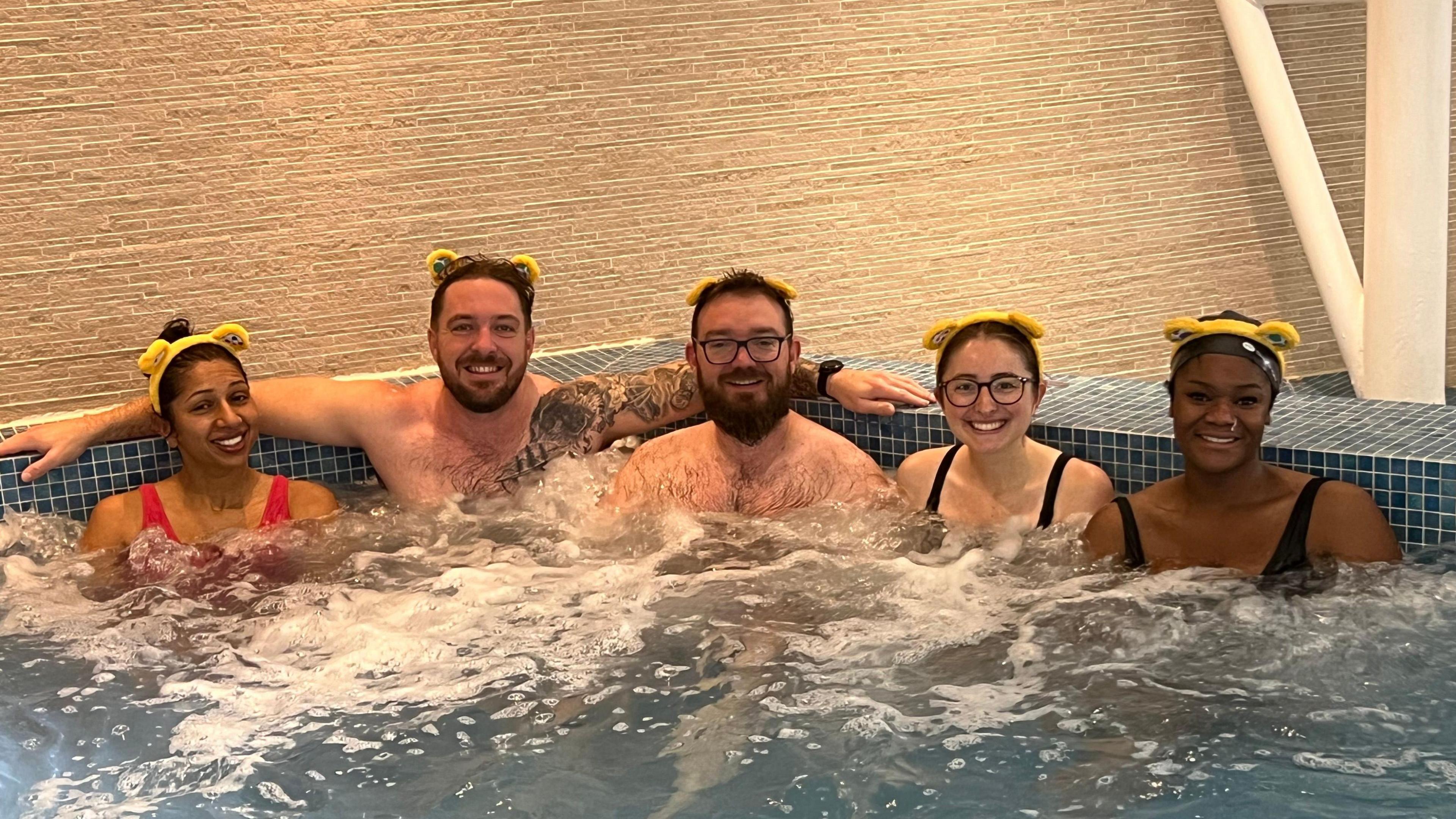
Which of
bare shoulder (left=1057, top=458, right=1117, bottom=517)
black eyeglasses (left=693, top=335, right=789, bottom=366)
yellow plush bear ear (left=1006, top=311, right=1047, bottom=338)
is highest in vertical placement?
yellow plush bear ear (left=1006, top=311, right=1047, bottom=338)

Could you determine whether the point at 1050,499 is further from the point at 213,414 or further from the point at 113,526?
the point at 113,526

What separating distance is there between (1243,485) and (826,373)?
1.42m

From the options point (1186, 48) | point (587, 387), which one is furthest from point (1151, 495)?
point (1186, 48)

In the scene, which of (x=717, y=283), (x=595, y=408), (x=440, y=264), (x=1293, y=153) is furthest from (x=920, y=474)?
(x=1293, y=153)

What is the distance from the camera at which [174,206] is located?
4852mm

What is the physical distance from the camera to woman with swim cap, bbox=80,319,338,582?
149 inches

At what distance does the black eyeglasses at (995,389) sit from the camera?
337cm

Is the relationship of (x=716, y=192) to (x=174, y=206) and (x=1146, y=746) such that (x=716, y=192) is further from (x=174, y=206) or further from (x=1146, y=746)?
(x=1146, y=746)

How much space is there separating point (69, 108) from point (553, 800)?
3251mm

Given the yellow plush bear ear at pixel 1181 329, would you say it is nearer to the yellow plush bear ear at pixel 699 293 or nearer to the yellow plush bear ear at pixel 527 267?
the yellow plush bear ear at pixel 699 293

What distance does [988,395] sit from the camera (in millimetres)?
3379

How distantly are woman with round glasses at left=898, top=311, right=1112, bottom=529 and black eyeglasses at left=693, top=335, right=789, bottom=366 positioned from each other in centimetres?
47

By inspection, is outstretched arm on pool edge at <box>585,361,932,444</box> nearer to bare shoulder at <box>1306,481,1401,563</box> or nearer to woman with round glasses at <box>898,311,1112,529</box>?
woman with round glasses at <box>898,311,1112,529</box>

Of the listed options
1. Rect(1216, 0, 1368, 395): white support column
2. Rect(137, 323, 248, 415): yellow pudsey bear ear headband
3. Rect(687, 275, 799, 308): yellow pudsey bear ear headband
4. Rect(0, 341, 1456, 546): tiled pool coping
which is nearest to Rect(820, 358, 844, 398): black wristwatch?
Rect(0, 341, 1456, 546): tiled pool coping
